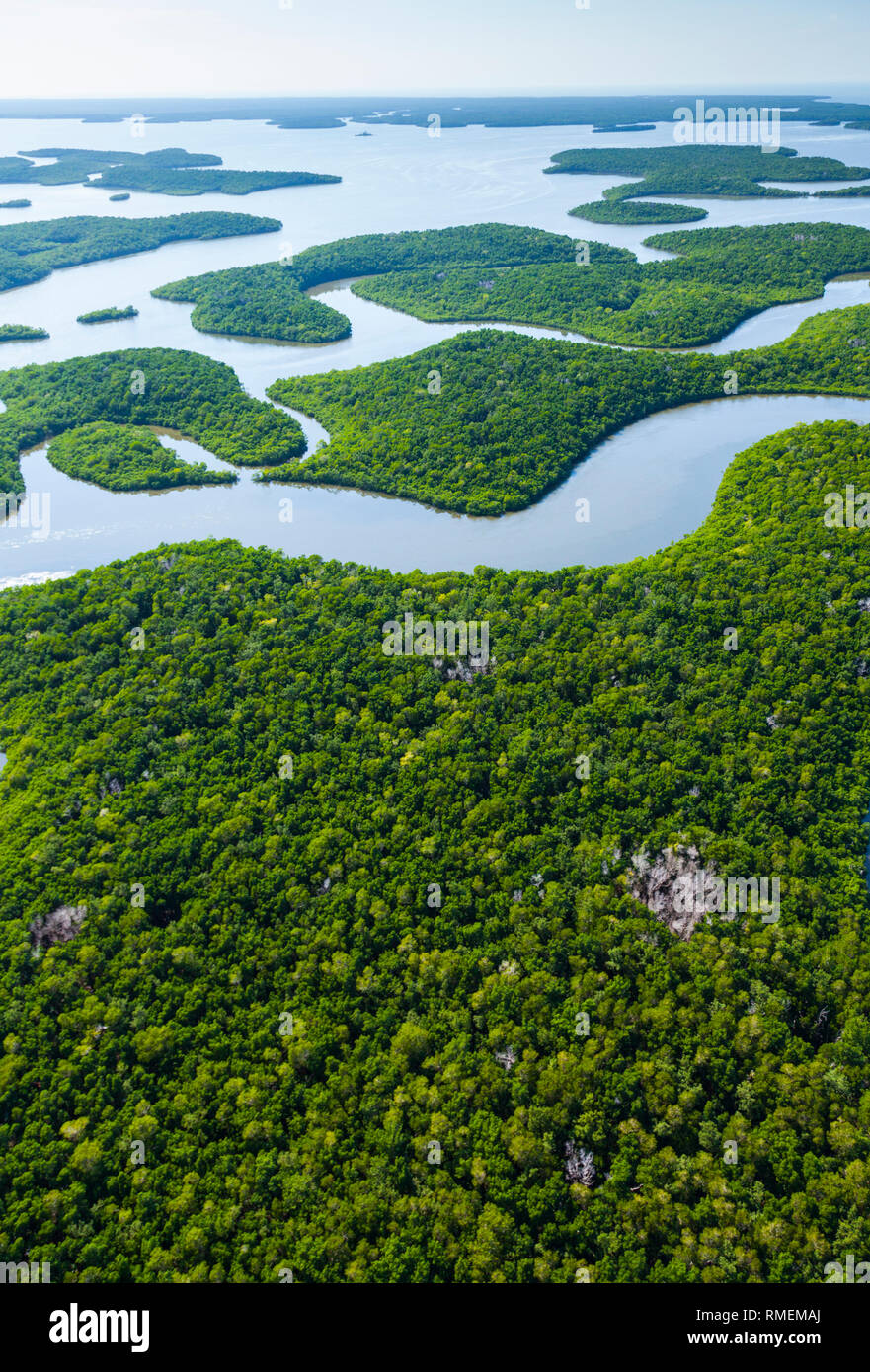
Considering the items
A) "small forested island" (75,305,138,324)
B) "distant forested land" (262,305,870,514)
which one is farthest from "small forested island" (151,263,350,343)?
"distant forested land" (262,305,870,514)

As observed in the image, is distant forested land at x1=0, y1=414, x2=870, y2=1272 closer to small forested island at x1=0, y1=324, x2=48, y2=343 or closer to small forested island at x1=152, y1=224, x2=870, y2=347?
small forested island at x1=152, y1=224, x2=870, y2=347

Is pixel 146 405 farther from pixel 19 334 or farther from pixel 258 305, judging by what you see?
pixel 19 334

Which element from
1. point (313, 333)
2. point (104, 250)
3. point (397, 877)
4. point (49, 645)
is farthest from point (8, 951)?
point (104, 250)

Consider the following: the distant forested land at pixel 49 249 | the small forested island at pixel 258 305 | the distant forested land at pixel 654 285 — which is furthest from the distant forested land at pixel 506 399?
the distant forested land at pixel 49 249

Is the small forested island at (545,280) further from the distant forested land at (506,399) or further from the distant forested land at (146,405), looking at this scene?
the distant forested land at (146,405)

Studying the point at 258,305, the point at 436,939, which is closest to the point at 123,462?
the point at 258,305

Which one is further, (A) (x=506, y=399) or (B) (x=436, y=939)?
(A) (x=506, y=399)
